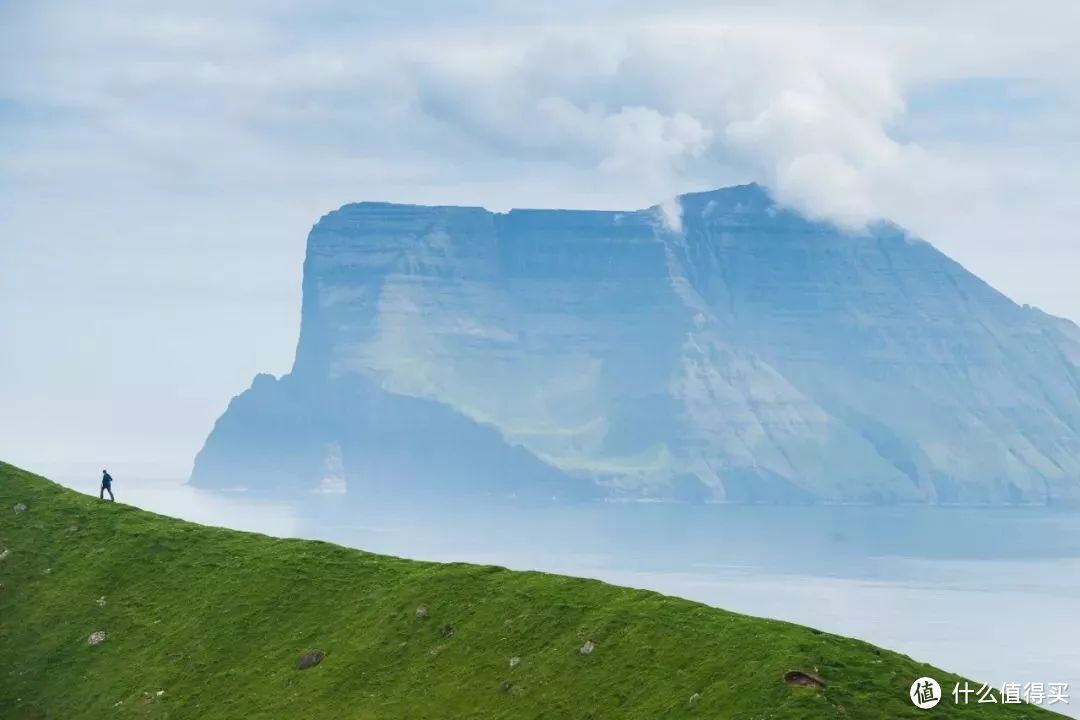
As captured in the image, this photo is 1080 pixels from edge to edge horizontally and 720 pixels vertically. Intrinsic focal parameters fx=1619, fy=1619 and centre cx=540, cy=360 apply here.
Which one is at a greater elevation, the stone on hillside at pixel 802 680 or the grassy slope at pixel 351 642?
the grassy slope at pixel 351 642

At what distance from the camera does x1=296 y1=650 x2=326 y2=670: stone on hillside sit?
8479 centimetres

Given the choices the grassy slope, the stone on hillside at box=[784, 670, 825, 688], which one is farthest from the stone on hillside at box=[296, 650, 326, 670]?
the stone on hillside at box=[784, 670, 825, 688]

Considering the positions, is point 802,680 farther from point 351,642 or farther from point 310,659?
point 310,659

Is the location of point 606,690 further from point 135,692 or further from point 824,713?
point 135,692

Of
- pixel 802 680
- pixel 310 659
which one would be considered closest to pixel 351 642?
pixel 310 659

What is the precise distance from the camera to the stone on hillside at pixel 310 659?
84.8 metres

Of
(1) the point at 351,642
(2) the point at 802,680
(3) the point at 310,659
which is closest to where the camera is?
(2) the point at 802,680

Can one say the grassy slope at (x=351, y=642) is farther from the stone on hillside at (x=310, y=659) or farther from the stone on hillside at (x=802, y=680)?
the stone on hillside at (x=310, y=659)

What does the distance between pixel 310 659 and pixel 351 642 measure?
2.30 meters

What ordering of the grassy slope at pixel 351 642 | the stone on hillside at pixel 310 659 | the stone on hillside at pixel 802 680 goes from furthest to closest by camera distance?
the stone on hillside at pixel 310 659, the grassy slope at pixel 351 642, the stone on hillside at pixel 802 680

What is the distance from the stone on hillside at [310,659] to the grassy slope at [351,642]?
0.61 meters

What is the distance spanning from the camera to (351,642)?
85.7m

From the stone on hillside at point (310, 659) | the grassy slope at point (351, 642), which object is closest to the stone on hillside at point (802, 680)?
the grassy slope at point (351, 642)

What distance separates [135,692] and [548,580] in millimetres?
23002
